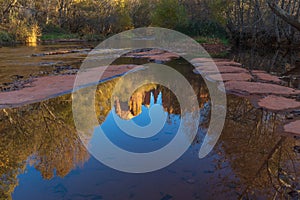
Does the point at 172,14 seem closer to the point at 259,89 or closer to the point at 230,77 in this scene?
the point at 230,77

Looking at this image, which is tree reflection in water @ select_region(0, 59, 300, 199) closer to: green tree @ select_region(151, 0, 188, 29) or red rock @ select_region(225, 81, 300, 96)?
red rock @ select_region(225, 81, 300, 96)

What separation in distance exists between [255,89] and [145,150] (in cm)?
528

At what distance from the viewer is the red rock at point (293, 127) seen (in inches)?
212

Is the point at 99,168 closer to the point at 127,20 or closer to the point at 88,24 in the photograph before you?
the point at 88,24

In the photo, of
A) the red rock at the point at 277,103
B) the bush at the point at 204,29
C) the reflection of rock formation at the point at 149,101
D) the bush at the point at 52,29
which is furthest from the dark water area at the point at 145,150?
the bush at the point at 52,29

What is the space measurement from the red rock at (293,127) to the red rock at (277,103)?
37.9 inches

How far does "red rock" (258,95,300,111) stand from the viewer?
6863 millimetres

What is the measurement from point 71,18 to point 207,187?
172 ft

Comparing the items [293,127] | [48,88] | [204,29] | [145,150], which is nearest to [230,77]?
[293,127]

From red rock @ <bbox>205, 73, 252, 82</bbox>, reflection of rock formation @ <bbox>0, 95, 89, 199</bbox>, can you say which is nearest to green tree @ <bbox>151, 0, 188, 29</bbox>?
red rock @ <bbox>205, 73, 252, 82</bbox>

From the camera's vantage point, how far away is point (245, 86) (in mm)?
9219

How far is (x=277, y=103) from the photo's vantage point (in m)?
7.21

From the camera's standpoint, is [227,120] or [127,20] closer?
[227,120]

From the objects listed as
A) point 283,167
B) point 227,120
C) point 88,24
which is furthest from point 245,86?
point 88,24
